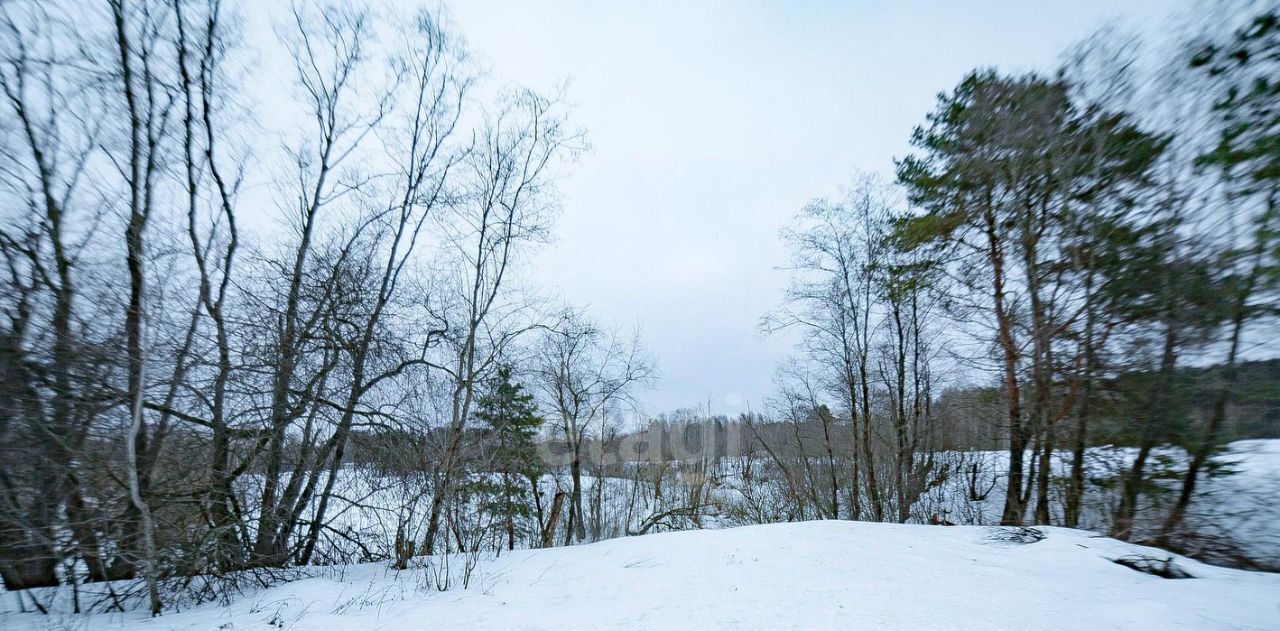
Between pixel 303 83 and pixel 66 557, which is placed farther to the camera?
pixel 303 83

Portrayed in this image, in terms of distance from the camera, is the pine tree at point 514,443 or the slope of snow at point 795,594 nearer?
the slope of snow at point 795,594

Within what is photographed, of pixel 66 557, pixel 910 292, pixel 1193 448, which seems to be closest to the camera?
pixel 66 557

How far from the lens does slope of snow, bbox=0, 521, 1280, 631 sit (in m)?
5.33

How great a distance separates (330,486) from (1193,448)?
15.2 m

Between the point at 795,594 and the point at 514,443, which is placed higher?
the point at 514,443

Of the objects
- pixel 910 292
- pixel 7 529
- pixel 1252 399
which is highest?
pixel 910 292

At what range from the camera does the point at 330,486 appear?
10266 millimetres

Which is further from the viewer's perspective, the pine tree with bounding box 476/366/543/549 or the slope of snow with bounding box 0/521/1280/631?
the pine tree with bounding box 476/366/543/549

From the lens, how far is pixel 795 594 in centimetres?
692

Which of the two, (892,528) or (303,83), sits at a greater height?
(303,83)

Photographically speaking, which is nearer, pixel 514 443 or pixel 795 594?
pixel 795 594

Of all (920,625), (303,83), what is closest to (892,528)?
(920,625)

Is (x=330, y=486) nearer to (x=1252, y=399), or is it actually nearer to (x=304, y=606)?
(x=304, y=606)

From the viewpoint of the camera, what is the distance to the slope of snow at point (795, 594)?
533 centimetres
